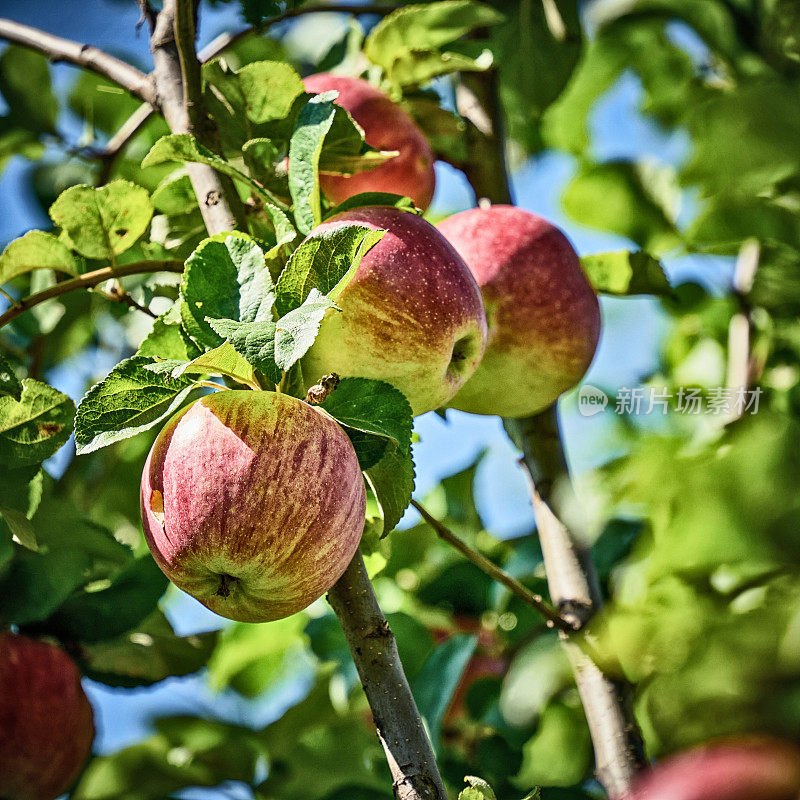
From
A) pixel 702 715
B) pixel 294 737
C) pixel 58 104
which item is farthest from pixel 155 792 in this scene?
pixel 702 715

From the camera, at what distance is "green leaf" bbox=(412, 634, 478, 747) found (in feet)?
2.94

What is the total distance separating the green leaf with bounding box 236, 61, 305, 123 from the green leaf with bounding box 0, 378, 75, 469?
327 millimetres

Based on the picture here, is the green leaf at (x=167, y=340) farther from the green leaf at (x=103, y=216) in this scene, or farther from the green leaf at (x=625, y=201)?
the green leaf at (x=625, y=201)

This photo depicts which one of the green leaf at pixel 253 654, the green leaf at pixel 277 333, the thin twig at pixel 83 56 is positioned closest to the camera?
the green leaf at pixel 277 333

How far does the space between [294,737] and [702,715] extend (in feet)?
3.91

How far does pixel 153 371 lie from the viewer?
2.11ft

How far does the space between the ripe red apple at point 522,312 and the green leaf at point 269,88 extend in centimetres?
24

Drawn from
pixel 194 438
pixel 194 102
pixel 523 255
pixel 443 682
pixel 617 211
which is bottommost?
pixel 443 682

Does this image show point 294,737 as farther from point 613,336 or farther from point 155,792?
point 613,336

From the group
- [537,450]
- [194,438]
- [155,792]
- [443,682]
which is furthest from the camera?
[155,792]

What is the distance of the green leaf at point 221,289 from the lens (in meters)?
0.66

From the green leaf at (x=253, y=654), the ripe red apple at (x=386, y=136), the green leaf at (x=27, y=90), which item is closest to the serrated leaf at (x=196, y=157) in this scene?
the ripe red apple at (x=386, y=136)

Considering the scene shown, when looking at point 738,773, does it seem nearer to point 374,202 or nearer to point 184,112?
point 374,202

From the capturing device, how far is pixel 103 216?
2.75ft
